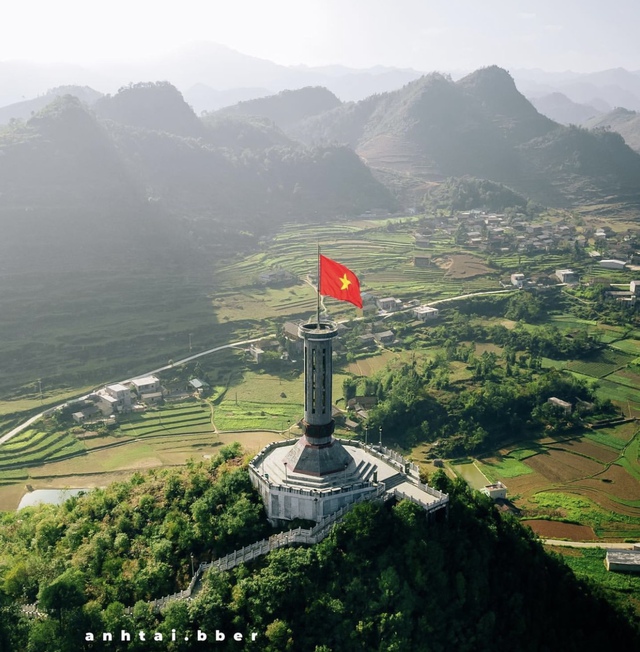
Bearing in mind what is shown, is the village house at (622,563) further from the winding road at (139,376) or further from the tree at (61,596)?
the winding road at (139,376)

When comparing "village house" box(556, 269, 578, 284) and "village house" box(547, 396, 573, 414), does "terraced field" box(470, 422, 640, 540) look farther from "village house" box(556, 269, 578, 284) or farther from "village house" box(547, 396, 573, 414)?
"village house" box(556, 269, 578, 284)

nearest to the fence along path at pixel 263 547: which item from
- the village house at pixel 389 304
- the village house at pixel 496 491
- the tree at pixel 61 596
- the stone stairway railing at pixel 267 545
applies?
the stone stairway railing at pixel 267 545

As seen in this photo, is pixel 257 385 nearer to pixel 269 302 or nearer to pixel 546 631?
pixel 269 302

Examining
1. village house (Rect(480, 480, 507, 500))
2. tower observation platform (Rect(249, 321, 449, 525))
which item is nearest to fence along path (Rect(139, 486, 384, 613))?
tower observation platform (Rect(249, 321, 449, 525))

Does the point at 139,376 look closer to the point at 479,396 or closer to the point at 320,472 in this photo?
the point at 479,396

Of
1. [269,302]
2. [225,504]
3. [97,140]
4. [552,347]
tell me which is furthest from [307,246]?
[225,504]

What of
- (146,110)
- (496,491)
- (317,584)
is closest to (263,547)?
(317,584)
